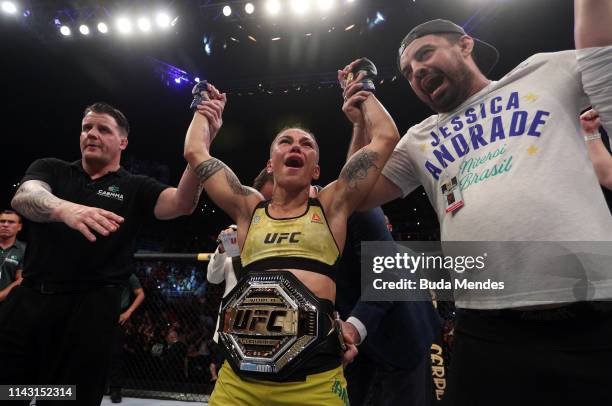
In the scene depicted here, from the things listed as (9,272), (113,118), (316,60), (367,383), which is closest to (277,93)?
(316,60)

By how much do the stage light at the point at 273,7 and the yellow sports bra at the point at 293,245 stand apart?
5.87m

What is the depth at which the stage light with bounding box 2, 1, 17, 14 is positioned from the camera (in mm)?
6703

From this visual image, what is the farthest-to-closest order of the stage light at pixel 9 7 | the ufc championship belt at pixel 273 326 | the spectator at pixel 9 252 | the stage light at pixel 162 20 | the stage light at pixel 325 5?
the stage light at pixel 162 20 → the stage light at pixel 9 7 → the stage light at pixel 325 5 → the spectator at pixel 9 252 → the ufc championship belt at pixel 273 326

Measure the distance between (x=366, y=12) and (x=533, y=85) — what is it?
6003 millimetres

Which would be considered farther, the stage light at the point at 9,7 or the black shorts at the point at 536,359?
the stage light at the point at 9,7

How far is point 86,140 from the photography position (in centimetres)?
231

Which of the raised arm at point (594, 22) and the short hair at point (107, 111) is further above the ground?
the short hair at point (107, 111)

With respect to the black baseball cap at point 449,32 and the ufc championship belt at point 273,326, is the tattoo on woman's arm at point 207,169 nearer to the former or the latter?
the ufc championship belt at point 273,326

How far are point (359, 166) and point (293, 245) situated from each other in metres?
0.44

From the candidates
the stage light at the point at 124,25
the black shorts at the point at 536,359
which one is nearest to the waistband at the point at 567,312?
Answer: the black shorts at the point at 536,359

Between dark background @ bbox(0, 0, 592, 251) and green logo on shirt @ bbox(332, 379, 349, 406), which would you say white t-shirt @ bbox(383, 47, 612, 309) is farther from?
dark background @ bbox(0, 0, 592, 251)

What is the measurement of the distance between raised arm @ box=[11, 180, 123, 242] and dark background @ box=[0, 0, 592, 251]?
5.68 m

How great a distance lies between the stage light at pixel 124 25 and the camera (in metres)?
7.15

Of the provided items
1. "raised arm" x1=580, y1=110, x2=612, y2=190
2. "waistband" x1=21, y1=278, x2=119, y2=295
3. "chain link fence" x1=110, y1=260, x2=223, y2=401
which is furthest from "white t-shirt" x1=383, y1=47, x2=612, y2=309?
"chain link fence" x1=110, y1=260, x2=223, y2=401
